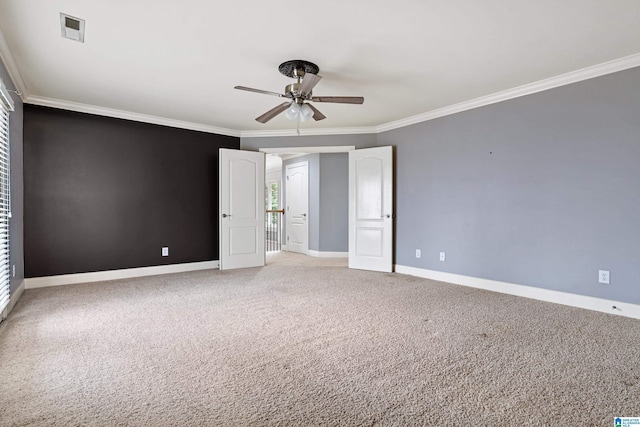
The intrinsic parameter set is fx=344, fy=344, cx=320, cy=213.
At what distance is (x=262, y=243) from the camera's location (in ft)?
19.7

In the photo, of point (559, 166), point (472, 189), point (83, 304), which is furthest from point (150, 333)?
point (559, 166)

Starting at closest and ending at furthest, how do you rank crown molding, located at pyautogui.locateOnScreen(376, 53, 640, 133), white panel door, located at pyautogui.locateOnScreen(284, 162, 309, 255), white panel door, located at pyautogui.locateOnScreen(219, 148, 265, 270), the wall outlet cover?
crown molding, located at pyautogui.locateOnScreen(376, 53, 640, 133), the wall outlet cover, white panel door, located at pyautogui.locateOnScreen(219, 148, 265, 270), white panel door, located at pyautogui.locateOnScreen(284, 162, 309, 255)

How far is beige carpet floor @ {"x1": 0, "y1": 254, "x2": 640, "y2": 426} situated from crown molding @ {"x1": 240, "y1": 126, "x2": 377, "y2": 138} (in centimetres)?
297

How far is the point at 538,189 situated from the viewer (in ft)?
12.4

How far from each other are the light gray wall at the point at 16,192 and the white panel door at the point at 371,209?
4.26 metres

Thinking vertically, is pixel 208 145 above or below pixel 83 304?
above

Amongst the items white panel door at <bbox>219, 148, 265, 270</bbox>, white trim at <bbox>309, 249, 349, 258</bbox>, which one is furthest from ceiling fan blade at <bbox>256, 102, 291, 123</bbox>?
white trim at <bbox>309, 249, 349, 258</bbox>

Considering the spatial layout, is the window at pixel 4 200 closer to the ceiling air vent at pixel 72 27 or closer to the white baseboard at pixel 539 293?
the ceiling air vent at pixel 72 27

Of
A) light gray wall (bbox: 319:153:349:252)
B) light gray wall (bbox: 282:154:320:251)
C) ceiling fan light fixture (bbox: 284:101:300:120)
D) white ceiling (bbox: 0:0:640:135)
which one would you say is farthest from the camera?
light gray wall (bbox: 282:154:320:251)

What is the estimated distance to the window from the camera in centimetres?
304

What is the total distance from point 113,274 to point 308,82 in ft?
12.7

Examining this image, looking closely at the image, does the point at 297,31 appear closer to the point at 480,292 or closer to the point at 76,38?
the point at 76,38

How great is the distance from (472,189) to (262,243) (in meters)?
3.46

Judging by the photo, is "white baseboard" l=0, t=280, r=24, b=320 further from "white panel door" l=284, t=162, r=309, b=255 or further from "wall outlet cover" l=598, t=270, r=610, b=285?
"wall outlet cover" l=598, t=270, r=610, b=285
